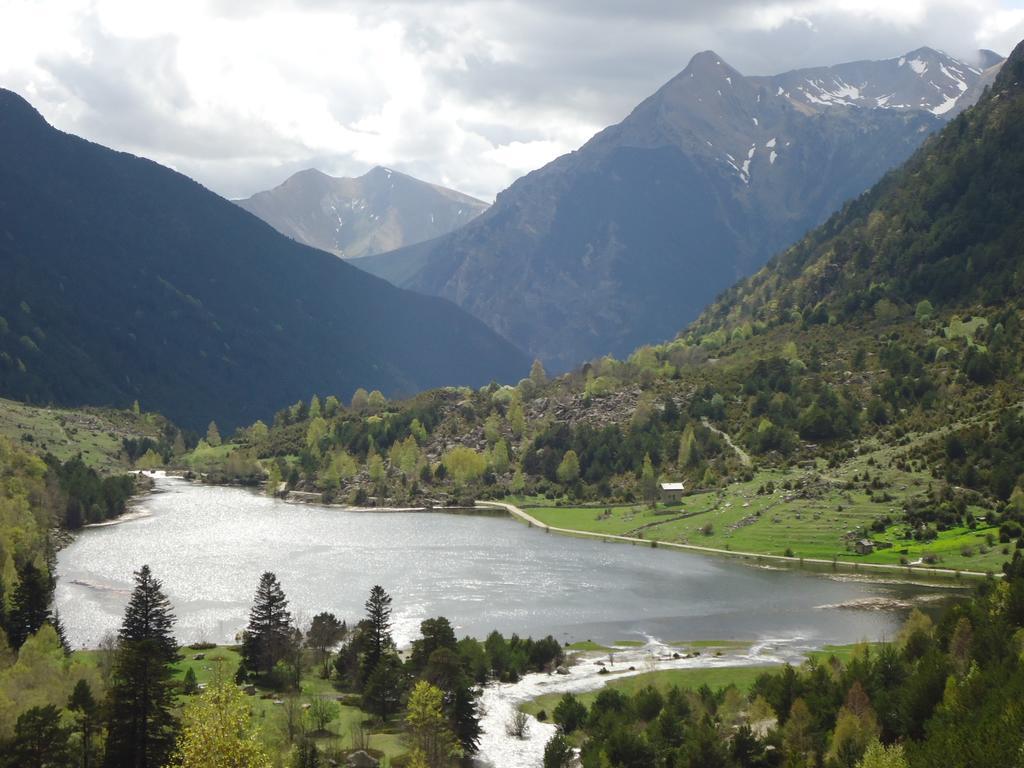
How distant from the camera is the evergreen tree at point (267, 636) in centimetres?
9325

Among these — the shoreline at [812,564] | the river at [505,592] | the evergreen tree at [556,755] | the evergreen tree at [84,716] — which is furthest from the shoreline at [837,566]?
the evergreen tree at [84,716]

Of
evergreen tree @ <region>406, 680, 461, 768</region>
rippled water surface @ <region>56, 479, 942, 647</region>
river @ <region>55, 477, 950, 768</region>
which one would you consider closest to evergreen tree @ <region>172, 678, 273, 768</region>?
evergreen tree @ <region>406, 680, 461, 768</region>

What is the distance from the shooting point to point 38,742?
6544 centimetres

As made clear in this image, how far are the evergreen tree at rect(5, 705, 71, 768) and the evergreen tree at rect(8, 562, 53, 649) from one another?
36.6 meters

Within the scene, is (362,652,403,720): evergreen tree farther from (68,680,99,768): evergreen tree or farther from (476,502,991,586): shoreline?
(476,502,991,586): shoreline

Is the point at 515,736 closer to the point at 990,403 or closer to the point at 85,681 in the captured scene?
the point at 85,681

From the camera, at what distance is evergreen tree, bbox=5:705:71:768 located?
213 ft

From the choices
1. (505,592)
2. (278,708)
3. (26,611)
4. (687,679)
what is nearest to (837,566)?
(505,592)

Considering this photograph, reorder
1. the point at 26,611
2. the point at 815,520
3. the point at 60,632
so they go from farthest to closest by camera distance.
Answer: the point at 815,520
the point at 60,632
the point at 26,611

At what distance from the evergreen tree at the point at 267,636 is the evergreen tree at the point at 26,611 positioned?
1993 cm

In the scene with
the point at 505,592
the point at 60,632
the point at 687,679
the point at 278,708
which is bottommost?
the point at 278,708

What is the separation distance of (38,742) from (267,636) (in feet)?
102

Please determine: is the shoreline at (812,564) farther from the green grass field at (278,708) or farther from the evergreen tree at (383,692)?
the green grass field at (278,708)

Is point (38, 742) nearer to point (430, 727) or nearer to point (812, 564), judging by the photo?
point (430, 727)
